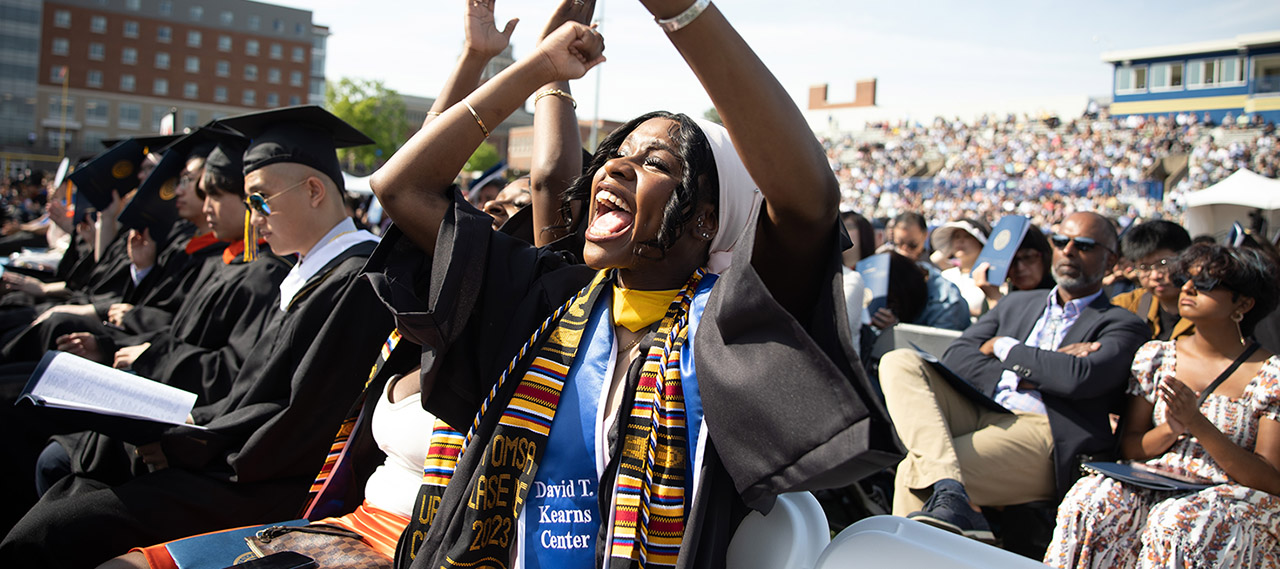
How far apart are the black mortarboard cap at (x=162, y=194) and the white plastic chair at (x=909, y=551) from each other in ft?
16.0

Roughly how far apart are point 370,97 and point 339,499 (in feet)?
216

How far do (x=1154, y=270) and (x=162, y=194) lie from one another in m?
6.62

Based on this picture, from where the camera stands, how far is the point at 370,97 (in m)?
63.2

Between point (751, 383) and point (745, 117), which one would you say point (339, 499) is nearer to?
point (751, 383)

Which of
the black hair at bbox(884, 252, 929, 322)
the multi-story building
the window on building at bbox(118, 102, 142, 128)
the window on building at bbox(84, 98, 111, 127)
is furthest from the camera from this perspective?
the window on building at bbox(118, 102, 142, 128)

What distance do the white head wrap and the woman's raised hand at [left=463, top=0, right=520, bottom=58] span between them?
1.05 m

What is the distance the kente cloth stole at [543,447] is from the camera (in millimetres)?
1680

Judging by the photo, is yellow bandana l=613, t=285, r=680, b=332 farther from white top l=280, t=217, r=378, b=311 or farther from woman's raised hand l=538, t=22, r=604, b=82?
white top l=280, t=217, r=378, b=311

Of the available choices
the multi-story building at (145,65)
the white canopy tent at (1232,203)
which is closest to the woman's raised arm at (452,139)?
the white canopy tent at (1232,203)

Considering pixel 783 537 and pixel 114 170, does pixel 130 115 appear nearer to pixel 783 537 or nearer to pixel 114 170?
pixel 114 170

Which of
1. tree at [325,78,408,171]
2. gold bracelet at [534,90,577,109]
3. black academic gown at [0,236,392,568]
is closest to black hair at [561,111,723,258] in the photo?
gold bracelet at [534,90,577,109]

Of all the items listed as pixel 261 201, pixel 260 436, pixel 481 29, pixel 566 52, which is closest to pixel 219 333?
pixel 261 201

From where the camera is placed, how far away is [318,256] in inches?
132

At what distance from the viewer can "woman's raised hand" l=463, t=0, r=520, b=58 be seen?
2.64 meters
